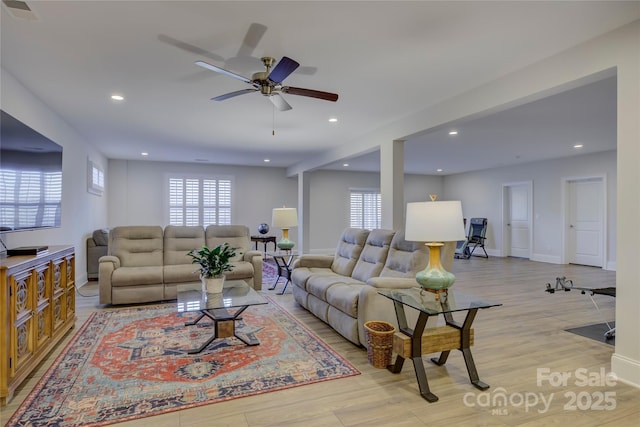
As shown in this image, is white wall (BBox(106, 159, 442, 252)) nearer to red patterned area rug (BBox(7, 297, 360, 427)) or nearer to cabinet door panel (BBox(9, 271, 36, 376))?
red patterned area rug (BBox(7, 297, 360, 427))

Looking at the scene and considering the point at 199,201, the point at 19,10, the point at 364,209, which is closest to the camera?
the point at 19,10

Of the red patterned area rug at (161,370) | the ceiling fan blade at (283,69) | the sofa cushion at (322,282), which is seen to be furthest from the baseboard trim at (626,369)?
the ceiling fan blade at (283,69)

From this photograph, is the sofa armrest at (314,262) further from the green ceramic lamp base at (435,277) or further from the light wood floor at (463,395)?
the green ceramic lamp base at (435,277)

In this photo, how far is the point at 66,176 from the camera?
489 cm

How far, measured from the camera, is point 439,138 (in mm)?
6172

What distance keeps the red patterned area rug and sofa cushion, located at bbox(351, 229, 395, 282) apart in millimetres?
870

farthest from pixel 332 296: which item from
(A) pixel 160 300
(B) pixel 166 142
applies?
(B) pixel 166 142

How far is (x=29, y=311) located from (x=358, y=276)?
9.28ft

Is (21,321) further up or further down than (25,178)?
further down

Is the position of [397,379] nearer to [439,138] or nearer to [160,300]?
[160,300]

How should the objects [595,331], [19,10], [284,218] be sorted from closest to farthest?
[19,10] → [595,331] → [284,218]

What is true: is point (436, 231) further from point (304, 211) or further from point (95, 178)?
point (95, 178)

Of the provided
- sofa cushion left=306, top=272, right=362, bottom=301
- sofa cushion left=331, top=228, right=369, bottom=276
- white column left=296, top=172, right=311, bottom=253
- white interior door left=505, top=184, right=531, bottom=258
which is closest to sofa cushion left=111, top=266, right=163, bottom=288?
sofa cushion left=306, top=272, right=362, bottom=301

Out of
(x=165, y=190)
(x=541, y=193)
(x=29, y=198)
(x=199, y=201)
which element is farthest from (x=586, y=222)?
(x=165, y=190)
